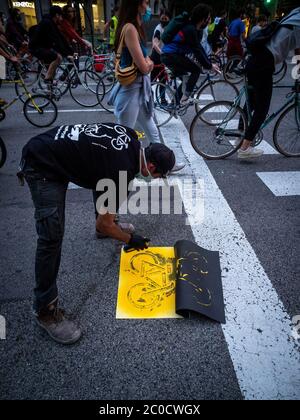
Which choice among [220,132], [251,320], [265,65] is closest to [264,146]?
[220,132]

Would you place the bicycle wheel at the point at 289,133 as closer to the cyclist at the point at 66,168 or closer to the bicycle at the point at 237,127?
the bicycle at the point at 237,127

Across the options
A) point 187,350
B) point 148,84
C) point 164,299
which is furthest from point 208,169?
point 187,350

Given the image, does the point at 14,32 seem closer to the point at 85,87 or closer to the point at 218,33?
the point at 85,87

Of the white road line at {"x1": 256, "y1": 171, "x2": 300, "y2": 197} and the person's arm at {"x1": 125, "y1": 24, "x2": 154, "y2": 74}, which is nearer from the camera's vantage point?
the person's arm at {"x1": 125, "y1": 24, "x2": 154, "y2": 74}

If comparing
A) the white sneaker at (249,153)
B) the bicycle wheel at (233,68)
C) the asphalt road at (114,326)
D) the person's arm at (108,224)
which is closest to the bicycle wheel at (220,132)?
the white sneaker at (249,153)

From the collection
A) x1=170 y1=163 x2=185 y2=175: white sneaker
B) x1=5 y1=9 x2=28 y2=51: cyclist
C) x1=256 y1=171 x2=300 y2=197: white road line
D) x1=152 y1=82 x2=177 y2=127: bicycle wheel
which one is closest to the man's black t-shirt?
x1=170 y1=163 x2=185 y2=175: white sneaker

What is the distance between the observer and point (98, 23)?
21094 millimetres

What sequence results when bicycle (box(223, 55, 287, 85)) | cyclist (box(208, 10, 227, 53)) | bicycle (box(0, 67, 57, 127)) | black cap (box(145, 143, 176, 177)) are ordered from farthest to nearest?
cyclist (box(208, 10, 227, 53)), bicycle (box(223, 55, 287, 85)), bicycle (box(0, 67, 57, 127)), black cap (box(145, 143, 176, 177))

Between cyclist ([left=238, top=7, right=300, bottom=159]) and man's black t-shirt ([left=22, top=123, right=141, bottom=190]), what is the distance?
3.01 metres

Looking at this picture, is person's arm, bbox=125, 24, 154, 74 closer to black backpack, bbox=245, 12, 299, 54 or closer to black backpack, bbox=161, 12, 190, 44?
black backpack, bbox=245, 12, 299, 54

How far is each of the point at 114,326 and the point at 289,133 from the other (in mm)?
4464

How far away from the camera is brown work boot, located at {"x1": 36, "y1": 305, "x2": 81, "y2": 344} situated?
83.7 inches

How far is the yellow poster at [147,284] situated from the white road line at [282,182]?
2.00m

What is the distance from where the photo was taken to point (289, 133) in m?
5.04
